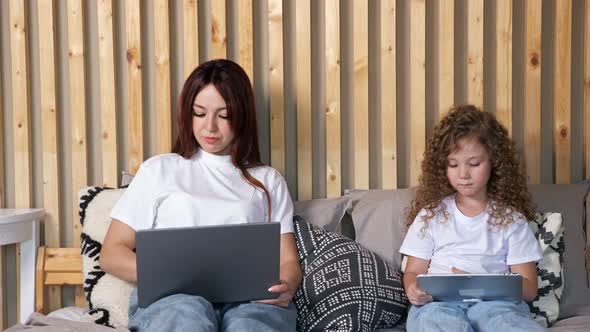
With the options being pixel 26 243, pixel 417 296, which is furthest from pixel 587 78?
pixel 26 243

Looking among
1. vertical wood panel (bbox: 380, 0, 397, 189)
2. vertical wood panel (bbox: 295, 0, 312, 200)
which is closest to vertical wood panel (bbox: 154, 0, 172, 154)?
vertical wood panel (bbox: 295, 0, 312, 200)

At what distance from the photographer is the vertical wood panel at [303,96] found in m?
2.19

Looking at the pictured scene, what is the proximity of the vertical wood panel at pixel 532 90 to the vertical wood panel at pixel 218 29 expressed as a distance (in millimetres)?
942

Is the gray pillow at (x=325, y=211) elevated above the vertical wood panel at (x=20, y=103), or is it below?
Answer: below

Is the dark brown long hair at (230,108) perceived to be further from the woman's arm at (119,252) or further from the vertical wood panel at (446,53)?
the vertical wood panel at (446,53)

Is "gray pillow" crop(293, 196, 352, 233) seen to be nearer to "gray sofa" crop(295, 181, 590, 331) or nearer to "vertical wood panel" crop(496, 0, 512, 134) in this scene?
"gray sofa" crop(295, 181, 590, 331)

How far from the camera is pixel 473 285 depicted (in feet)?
5.33

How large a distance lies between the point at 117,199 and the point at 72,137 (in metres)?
0.32

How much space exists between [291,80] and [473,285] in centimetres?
93

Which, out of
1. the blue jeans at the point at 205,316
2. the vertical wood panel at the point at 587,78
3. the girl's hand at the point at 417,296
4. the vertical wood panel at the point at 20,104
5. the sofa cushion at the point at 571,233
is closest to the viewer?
the blue jeans at the point at 205,316

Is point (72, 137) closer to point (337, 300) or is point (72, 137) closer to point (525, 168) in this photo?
point (337, 300)

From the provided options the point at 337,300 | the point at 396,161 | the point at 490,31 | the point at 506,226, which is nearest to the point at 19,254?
the point at 337,300

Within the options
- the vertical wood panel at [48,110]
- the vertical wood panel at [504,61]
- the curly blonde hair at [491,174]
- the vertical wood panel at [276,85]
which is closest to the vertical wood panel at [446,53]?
the vertical wood panel at [504,61]

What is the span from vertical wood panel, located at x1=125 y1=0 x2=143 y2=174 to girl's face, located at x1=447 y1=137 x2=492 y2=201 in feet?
3.08
